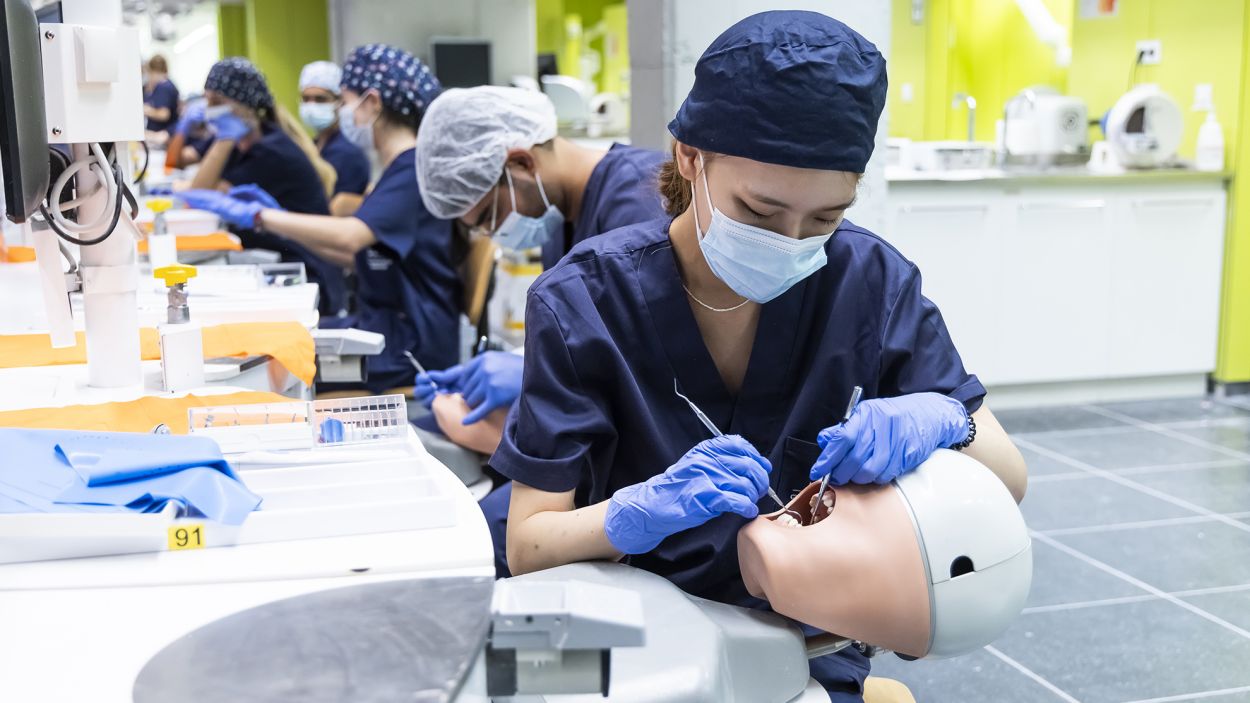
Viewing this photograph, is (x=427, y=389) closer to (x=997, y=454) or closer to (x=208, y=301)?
(x=208, y=301)

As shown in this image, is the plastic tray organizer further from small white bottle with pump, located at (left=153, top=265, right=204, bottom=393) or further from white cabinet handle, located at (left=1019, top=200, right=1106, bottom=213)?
white cabinet handle, located at (left=1019, top=200, right=1106, bottom=213)

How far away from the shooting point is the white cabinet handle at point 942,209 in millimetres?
4442

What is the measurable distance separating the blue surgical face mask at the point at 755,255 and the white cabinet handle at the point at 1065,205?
3.48m

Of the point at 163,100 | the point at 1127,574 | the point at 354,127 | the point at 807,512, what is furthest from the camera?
the point at 163,100

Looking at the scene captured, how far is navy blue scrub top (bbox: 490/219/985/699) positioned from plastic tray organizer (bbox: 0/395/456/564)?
0.16 m

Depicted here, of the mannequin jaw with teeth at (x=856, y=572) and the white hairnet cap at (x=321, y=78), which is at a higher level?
the white hairnet cap at (x=321, y=78)

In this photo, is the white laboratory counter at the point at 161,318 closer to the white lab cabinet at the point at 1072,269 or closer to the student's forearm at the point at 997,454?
the student's forearm at the point at 997,454

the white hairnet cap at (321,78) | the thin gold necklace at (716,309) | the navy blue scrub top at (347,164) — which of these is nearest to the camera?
the thin gold necklace at (716,309)

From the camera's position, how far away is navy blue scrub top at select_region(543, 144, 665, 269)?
2123mm

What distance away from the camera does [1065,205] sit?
4.63 m

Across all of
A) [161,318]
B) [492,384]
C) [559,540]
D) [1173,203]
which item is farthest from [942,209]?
[559,540]

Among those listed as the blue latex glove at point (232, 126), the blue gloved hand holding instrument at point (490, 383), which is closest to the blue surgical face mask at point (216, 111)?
the blue latex glove at point (232, 126)

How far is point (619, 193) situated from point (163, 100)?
8865 mm

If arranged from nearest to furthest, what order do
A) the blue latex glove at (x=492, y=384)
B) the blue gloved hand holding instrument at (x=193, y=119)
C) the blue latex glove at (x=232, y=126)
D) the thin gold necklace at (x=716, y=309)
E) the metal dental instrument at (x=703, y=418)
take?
the metal dental instrument at (x=703, y=418), the thin gold necklace at (x=716, y=309), the blue latex glove at (x=492, y=384), the blue latex glove at (x=232, y=126), the blue gloved hand holding instrument at (x=193, y=119)
